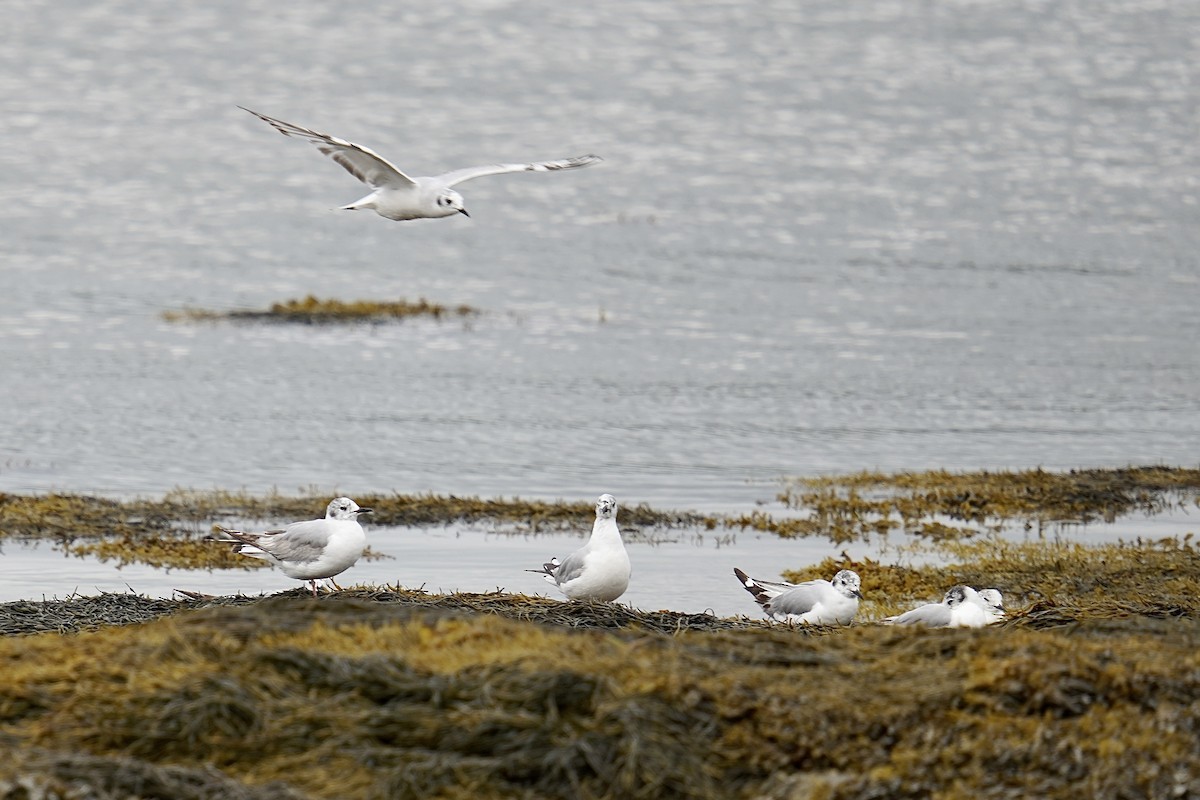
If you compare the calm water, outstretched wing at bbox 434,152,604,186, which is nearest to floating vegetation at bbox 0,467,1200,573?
the calm water

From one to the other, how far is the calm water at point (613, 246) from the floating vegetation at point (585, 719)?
921 cm

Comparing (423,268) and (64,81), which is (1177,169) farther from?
(64,81)

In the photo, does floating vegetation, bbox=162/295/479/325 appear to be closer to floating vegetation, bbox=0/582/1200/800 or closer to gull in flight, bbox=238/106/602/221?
gull in flight, bbox=238/106/602/221

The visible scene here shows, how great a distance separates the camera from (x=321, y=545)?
10.8m

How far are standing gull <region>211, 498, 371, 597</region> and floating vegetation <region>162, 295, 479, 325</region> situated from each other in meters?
21.0

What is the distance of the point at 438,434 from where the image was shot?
20.8m

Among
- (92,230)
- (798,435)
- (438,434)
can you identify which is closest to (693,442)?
(798,435)

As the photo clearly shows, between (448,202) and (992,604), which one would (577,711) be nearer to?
(992,604)

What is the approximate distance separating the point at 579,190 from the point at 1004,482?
3836cm

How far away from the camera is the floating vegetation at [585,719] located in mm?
5988

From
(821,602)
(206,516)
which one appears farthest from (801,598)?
(206,516)

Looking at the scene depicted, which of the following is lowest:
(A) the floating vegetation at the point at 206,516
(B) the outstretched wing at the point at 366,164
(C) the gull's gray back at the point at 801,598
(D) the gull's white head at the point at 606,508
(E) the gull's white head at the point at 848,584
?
(A) the floating vegetation at the point at 206,516

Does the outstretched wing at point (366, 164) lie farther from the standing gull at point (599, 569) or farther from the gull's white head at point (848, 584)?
the gull's white head at point (848, 584)

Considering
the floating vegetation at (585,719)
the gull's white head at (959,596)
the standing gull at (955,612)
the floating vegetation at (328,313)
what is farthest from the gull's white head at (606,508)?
the floating vegetation at (328,313)
